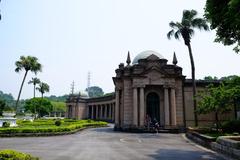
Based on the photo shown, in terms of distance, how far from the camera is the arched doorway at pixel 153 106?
108 ft

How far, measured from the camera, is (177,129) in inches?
1193

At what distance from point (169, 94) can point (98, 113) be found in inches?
1835

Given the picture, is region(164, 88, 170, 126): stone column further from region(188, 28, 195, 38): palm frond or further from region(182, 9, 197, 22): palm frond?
region(182, 9, 197, 22): palm frond

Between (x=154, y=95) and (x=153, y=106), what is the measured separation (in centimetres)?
157

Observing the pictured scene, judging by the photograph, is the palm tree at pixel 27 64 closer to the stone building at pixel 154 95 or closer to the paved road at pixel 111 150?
the stone building at pixel 154 95

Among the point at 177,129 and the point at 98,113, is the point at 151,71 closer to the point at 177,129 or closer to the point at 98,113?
the point at 177,129

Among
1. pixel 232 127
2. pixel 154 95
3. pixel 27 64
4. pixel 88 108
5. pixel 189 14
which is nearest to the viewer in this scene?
pixel 232 127

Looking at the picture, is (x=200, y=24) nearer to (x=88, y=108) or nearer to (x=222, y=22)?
(x=222, y=22)

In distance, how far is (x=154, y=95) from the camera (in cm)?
3309

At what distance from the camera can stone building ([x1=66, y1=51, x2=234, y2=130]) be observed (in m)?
31.1

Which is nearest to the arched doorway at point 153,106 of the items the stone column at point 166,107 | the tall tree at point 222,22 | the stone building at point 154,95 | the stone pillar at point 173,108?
the stone building at point 154,95

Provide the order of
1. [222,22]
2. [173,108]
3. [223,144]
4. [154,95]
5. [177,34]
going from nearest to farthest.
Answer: [222,22] < [223,144] < [177,34] < [173,108] < [154,95]

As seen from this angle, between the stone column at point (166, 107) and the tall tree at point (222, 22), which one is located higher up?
the tall tree at point (222, 22)

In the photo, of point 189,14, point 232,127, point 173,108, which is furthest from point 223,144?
point 189,14
